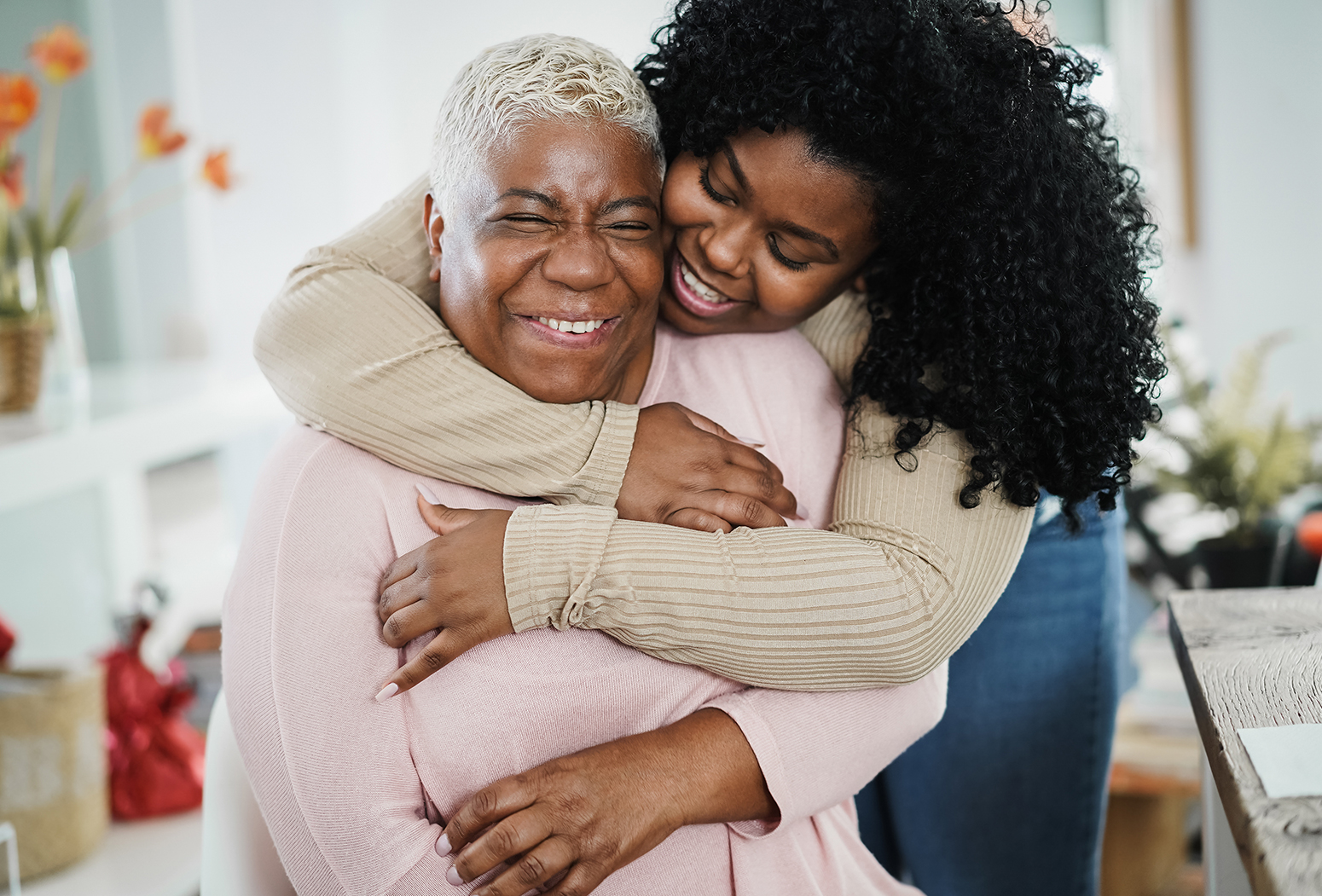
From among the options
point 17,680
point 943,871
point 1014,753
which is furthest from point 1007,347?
point 17,680

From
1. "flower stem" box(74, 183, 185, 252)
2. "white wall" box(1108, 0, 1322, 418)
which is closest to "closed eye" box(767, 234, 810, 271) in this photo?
"white wall" box(1108, 0, 1322, 418)

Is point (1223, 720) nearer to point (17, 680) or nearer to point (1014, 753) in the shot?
point (1014, 753)

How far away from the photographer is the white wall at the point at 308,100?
4.14 metres

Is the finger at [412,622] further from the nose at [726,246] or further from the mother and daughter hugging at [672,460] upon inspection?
the nose at [726,246]

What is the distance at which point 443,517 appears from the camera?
1.25m

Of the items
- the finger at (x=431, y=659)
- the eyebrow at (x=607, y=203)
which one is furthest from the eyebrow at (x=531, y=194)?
the finger at (x=431, y=659)

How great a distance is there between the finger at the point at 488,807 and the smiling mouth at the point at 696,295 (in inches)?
23.9

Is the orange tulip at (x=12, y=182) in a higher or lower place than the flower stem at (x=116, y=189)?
higher

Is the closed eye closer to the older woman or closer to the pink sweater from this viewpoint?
the older woman

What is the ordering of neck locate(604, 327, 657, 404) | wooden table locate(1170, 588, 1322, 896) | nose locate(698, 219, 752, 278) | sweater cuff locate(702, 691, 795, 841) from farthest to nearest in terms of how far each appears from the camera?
neck locate(604, 327, 657, 404) < nose locate(698, 219, 752, 278) < sweater cuff locate(702, 691, 795, 841) < wooden table locate(1170, 588, 1322, 896)

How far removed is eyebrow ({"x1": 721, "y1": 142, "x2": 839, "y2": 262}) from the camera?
133cm

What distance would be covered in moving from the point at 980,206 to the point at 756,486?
0.40 metres

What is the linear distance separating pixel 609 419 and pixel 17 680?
1416mm

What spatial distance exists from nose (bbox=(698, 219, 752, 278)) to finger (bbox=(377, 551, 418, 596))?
49 cm
